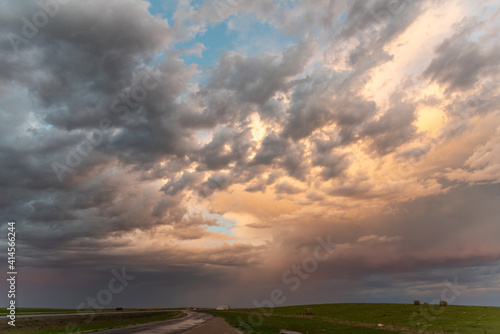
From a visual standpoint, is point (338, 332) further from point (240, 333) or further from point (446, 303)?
point (446, 303)

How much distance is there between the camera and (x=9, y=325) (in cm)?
6562

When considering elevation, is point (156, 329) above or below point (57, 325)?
above

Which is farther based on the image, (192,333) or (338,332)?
(338,332)

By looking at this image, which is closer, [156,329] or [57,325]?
[156,329]

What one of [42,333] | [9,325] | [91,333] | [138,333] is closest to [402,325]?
[138,333]

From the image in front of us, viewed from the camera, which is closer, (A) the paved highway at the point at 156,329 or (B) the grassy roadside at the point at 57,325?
(A) the paved highway at the point at 156,329

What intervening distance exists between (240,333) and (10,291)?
30981mm

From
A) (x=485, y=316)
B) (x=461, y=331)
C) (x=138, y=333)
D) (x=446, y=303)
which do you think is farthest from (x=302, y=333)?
(x=446, y=303)

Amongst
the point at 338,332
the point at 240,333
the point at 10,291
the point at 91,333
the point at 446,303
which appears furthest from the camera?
the point at 446,303

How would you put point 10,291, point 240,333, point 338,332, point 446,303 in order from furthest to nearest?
1. point 446,303
2. point 338,332
3. point 240,333
4. point 10,291

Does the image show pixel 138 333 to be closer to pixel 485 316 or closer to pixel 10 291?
pixel 10 291

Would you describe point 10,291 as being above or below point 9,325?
above

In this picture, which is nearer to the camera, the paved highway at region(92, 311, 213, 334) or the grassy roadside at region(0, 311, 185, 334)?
the paved highway at region(92, 311, 213, 334)

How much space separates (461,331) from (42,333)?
6399 centimetres
